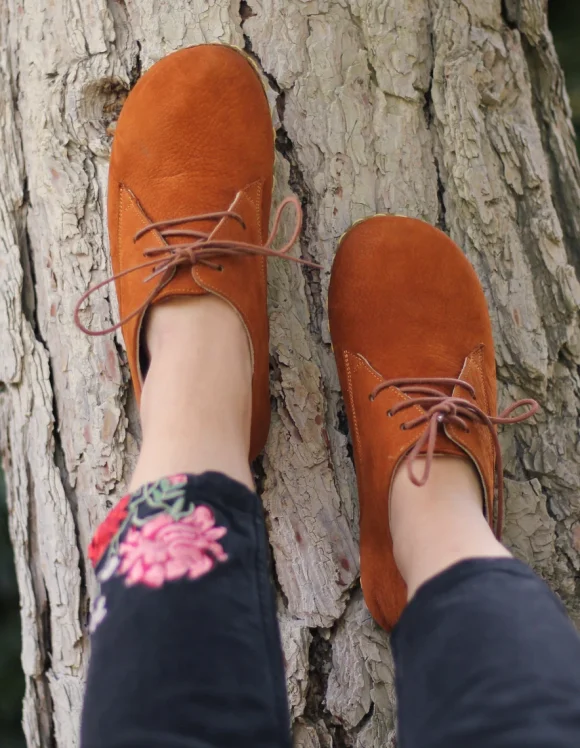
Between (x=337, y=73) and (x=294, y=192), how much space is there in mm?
210

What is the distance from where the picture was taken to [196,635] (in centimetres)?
63

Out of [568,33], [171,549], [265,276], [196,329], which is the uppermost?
[568,33]

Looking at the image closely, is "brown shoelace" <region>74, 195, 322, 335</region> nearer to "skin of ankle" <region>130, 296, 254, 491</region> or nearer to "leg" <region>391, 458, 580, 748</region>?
"skin of ankle" <region>130, 296, 254, 491</region>

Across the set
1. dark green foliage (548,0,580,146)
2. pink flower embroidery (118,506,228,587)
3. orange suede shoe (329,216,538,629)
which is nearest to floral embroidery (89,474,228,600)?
pink flower embroidery (118,506,228,587)

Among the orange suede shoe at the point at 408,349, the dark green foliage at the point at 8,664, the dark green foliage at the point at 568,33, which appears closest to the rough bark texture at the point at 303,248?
the orange suede shoe at the point at 408,349

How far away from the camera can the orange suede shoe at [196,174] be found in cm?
99

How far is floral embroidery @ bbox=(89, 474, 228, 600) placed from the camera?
0.66 meters

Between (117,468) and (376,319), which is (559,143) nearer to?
(376,319)

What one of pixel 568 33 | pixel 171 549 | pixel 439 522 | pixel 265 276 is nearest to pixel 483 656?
pixel 439 522

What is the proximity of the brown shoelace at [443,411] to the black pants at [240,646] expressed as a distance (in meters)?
0.25

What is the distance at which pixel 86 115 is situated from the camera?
→ 1.06 metres

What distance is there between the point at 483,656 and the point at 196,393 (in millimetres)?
470

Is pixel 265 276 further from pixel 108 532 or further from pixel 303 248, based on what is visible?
pixel 108 532

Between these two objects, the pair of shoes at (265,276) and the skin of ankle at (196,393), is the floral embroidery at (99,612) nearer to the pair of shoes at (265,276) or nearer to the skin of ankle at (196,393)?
the skin of ankle at (196,393)
